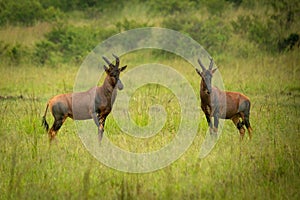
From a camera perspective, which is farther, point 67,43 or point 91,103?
point 67,43

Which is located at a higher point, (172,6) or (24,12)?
(172,6)

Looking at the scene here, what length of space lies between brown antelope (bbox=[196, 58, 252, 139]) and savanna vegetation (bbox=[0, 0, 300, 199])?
0.79 feet

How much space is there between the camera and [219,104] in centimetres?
995

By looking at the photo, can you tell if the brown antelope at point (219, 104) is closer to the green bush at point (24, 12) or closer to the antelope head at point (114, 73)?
the antelope head at point (114, 73)

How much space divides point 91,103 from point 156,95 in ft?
13.4

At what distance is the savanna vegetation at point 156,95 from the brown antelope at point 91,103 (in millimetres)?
374

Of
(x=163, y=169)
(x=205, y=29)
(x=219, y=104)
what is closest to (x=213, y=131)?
(x=219, y=104)

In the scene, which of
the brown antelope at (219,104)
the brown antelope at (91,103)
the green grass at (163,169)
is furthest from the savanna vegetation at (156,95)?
the brown antelope at (91,103)

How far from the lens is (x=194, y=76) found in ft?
55.0

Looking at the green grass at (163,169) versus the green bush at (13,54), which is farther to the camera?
the green bush at (13,54)

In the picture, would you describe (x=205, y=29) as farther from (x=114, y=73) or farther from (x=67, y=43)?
(x=114, y=73)

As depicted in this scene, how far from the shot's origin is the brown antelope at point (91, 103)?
31.2 ft

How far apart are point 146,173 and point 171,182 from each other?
664mm

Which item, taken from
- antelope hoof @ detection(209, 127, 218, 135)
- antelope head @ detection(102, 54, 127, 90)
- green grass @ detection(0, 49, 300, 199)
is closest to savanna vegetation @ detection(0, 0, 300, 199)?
green grass @ detection(0, 49, 300, 199)
